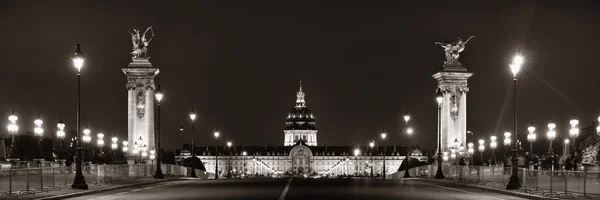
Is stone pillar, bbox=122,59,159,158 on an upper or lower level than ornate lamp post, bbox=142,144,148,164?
upper

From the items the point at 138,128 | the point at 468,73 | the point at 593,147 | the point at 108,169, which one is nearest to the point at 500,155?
the point at 593,147

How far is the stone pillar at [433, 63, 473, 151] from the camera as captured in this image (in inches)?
3164

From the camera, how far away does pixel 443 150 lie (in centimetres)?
8206

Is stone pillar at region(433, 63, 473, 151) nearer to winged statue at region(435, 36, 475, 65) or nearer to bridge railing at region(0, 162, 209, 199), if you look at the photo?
winged statue at region(435, 36, 475, 65)

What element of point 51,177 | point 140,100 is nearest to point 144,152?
point 140,100

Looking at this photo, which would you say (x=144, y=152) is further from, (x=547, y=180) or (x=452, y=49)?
(x=547, y=180)

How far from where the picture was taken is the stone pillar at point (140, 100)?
3081 inches

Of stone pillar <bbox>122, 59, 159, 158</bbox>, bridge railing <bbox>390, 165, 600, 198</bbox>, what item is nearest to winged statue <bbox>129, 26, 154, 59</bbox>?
stone pillar <bbox>122, 59, 159, 158</bbox>

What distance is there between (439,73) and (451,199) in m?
49.0

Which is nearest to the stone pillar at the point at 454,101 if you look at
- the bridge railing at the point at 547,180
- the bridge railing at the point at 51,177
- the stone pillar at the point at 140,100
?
the stone pillar at the point at 140,100

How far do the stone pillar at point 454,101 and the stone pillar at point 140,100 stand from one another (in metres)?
23.5

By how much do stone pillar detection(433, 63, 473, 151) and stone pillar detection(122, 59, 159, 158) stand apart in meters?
23.5

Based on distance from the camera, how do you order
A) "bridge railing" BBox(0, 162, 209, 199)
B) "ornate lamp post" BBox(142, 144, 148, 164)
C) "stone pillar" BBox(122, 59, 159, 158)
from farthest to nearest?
"stone pillar" BBox(122, 59, 159, 158) → "ornate lamp post" BBox(142, 144, 148, 164) → "bridge railing" BBox(0, 162, 209, 199)

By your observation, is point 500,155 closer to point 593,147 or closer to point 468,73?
point 593,147
